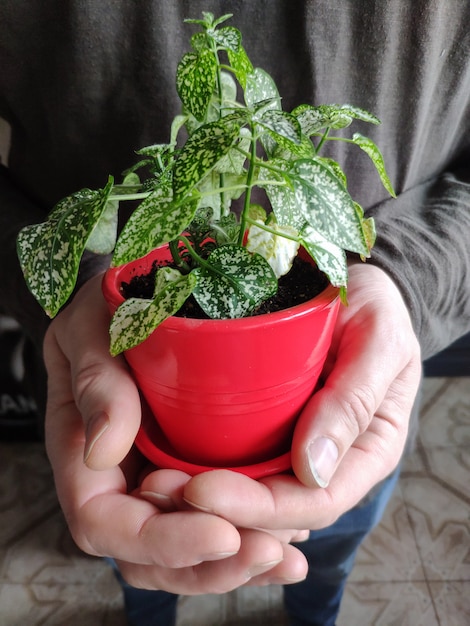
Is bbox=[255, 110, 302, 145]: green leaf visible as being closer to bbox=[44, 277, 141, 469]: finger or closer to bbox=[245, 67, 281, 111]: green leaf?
bbox=[245, 67, 281, 111]: green leaf

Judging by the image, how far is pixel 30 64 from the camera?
2.21 ft

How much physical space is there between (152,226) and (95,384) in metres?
0.22

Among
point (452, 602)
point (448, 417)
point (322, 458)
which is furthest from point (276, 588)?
point (322, 458)

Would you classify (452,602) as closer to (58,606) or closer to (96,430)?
(58,606)

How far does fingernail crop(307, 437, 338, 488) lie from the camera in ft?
1.50

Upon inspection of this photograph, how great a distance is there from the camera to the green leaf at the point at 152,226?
33 cm

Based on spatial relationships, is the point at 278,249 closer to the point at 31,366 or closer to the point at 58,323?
the point at 58,323

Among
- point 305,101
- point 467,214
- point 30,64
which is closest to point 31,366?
point 30,64

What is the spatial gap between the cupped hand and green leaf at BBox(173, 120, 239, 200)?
25 cm

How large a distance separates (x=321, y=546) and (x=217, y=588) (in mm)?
347

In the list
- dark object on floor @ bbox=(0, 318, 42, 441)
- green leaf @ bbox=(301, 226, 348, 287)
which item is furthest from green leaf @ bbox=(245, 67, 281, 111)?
dark object on floor @ bbox=(0, 318, 42, 441)

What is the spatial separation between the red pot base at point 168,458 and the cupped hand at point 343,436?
0.04 feet

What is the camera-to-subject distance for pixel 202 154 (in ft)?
1.06

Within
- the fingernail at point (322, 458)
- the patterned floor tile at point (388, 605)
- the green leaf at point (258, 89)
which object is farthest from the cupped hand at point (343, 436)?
the patterned floor tile at point (388, 605)
